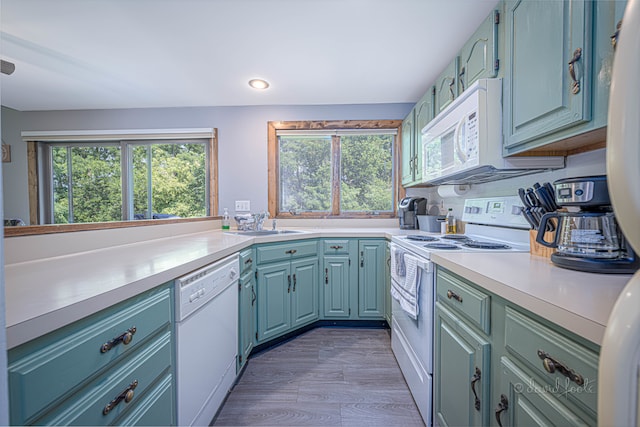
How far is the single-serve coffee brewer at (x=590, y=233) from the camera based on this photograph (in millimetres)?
787

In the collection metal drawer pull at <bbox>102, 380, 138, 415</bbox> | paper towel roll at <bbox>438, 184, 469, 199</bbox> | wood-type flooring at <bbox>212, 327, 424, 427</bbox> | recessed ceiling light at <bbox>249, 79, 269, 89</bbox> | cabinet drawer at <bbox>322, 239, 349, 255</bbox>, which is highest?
recessed ceiling light at <bbox>249, 79, 269, 89</bbox>

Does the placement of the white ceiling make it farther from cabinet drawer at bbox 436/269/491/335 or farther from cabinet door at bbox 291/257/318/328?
cabinet door at bbox 291/257/318/328

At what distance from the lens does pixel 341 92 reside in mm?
2508

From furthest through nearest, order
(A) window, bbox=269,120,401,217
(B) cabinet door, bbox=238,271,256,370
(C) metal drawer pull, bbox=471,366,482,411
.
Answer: (A) window, bbox=269,120,401,217
(B) cabinet door, bbox=238,271,256,370
(C) metal drawer pull, bbox=471,366,482,411

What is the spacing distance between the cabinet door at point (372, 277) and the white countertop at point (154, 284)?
1.07 metres

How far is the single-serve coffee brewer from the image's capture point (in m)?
0.79

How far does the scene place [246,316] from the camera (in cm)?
169

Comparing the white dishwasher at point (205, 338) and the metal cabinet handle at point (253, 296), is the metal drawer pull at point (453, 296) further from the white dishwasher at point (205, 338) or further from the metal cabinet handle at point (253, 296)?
the metal cabinet handle at point (253, 296)

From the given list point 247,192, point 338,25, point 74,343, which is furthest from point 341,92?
point 74,343

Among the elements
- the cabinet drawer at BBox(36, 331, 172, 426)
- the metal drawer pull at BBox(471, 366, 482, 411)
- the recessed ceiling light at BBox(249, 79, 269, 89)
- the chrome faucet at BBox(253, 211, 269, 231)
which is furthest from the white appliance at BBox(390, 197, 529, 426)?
the recessed ceiling light at BBox(249, 79, 269, 89)

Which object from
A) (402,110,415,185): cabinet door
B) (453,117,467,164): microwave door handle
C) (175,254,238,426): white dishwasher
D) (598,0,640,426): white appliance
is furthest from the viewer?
(402,110,415,185): cabinet door

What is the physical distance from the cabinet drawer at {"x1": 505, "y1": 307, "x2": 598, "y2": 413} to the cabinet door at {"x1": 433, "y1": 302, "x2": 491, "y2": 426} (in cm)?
16

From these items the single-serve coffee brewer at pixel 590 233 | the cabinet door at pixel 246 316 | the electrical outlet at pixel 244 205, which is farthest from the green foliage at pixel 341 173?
Result: the single-serve coffee brewer at pixel 590 233

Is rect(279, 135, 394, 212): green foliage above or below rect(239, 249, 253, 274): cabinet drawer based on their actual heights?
above
